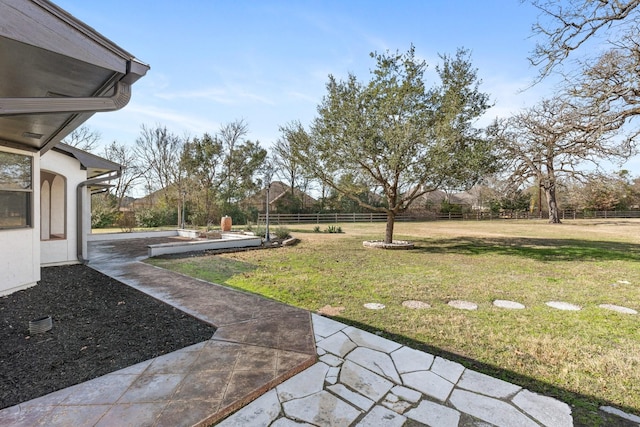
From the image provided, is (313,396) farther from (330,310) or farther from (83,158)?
(83,158)

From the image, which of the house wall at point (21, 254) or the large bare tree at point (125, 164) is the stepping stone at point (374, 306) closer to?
the house wall at point (21, 254)

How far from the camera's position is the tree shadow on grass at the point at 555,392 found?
184 cm

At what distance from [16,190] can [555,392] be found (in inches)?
266

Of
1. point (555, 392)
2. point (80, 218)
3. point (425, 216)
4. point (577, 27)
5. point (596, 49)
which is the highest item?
point (577, 27)

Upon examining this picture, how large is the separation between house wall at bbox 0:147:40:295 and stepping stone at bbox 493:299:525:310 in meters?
6.91

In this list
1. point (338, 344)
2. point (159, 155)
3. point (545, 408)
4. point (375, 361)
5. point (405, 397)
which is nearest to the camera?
point (545, 408)

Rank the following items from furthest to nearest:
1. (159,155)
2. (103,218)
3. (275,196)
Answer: (275,196) < (159,155) < (103,218)

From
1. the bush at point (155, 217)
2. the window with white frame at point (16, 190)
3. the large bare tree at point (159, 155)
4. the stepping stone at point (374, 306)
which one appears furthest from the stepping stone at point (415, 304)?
the large bare tree at point (159, 155)

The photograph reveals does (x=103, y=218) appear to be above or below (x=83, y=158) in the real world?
below

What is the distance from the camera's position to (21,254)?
4312 mm

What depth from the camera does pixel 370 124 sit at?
8.95 m

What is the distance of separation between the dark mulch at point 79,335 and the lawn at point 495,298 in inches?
60.1

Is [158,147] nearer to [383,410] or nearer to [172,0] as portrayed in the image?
[172,0]

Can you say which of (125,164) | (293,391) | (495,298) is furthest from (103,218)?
(495,298)
